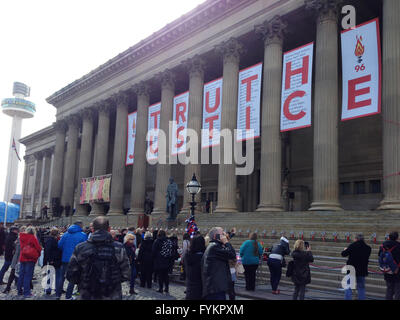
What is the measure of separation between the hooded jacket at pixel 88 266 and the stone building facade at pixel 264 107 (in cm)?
1532

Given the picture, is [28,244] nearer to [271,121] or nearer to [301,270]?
[301,270]

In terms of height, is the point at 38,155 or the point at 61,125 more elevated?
the point at 61,125

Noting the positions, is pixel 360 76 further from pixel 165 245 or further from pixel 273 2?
pixel 165 245

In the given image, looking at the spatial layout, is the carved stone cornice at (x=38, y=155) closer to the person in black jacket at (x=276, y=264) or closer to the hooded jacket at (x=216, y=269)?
the person in black jacket at (x=276, y=264)

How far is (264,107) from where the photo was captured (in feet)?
83.3

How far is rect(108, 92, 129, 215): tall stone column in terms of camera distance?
3866 centimetres

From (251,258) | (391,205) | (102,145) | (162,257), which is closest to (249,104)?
(391,205)

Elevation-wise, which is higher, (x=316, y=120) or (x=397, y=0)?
(x=397, y=0)

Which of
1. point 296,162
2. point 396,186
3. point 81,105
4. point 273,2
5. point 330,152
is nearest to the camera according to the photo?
point 396,186

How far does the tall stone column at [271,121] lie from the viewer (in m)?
24.2

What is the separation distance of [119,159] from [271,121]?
18.4m

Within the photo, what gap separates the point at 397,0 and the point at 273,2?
7.75 metres
